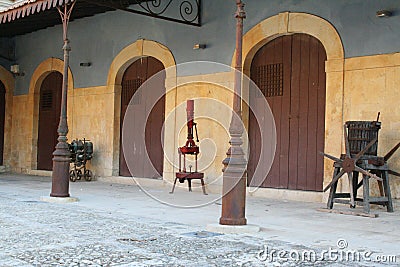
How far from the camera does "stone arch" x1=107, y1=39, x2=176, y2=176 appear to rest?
460 inches

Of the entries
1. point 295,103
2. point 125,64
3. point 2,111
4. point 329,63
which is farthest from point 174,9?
point 2,111

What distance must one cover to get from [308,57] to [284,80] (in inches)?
24.4

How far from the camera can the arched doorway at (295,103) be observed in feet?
30.7

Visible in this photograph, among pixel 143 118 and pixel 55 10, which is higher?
pixel 55 10

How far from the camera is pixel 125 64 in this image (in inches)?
509

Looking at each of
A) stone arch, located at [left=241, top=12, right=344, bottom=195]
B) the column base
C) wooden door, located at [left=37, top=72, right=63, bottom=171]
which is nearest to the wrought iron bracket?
stone arch, located at [left=241, top=12, right=344, bottom=195]

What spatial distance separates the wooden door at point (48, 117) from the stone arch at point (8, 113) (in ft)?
4.39

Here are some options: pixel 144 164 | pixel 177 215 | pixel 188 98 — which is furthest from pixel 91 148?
pixel 177 215

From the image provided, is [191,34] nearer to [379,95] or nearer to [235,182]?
[379,95]

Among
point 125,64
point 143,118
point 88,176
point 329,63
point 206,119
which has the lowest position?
point 88,176

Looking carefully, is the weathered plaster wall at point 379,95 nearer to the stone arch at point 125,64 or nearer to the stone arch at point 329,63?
the stone arch at point 329,63

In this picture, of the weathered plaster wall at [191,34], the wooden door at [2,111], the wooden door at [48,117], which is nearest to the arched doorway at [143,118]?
the weathered plaster wall at [191,34]

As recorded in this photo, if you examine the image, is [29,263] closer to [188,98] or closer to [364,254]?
[364,254]

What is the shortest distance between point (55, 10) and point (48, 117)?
144 inches
